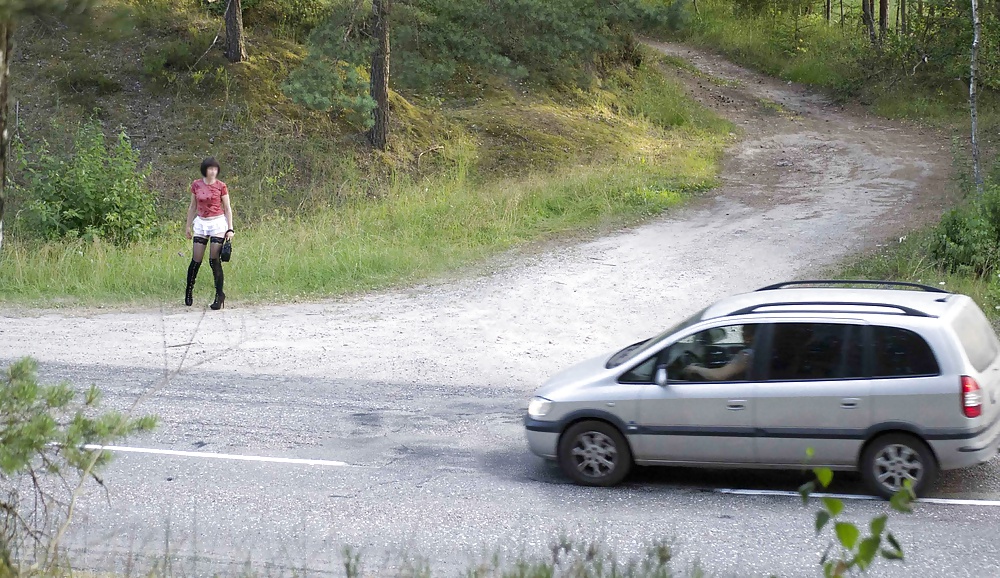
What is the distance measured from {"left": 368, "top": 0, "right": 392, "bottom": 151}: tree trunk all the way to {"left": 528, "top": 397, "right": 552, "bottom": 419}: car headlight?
16086mm

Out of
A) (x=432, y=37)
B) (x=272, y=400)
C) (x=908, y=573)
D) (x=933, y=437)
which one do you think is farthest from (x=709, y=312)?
(x=432, y=37)

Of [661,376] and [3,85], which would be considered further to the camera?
[661,376]

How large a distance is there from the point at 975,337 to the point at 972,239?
7.59 m

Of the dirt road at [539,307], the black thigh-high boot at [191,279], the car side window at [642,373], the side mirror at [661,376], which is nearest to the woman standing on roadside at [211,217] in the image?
the black thigh-high boot at [191,279]

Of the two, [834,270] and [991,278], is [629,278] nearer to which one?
[834,270]

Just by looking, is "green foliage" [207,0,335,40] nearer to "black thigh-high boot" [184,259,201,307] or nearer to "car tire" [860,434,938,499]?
"black thigh-high boot" [184,259,201,307]

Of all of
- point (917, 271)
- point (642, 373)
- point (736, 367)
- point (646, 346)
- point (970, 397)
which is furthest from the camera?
point (917, 271)

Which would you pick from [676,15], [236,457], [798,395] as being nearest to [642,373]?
[798,395]

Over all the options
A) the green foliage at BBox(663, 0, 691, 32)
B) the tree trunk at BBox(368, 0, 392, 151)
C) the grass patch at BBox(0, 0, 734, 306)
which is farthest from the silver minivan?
the green foliage at BBox(663, 0, 691, 32)

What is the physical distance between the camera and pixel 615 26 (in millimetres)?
30469

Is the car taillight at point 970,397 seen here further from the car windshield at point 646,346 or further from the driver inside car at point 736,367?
the car windshield at point 646,346

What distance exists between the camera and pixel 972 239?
14609mm

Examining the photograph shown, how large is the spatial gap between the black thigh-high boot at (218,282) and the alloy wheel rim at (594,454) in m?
7.42

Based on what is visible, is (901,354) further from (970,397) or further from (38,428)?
(38,428)
